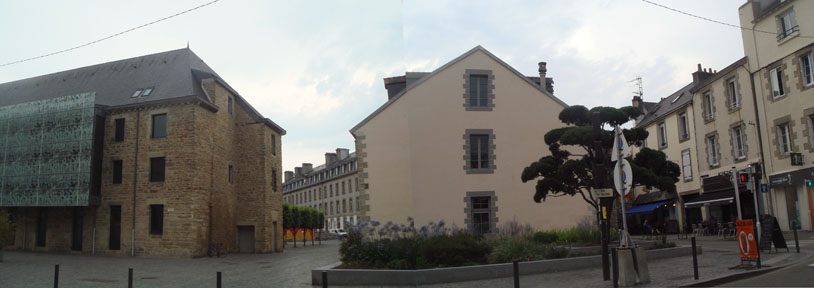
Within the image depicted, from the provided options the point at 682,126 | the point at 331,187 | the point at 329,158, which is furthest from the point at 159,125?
the point at 329,158

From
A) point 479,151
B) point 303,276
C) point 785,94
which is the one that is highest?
point 785,94

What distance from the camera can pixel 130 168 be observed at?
26.3 meters

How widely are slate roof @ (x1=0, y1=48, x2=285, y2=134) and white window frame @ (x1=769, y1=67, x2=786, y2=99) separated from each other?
2376 cm

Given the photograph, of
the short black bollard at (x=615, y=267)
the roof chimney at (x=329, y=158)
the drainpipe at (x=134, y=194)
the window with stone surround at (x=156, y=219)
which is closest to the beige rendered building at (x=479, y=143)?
the short black bollard at (x=615, y=267)

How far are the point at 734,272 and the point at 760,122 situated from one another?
52.4ft

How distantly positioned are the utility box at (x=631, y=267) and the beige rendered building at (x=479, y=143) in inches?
338

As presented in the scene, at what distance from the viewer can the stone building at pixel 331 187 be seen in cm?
5606

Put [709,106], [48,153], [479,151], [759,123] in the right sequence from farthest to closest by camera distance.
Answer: [709,106]
[48,153]
[759,123]
[479,151]

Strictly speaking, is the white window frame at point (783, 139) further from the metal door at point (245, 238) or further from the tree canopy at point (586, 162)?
the metal door at point (245, 238)

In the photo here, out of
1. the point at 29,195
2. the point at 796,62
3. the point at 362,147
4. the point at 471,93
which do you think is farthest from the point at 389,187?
the point at 29,195

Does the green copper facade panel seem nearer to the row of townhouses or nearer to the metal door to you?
the metal door

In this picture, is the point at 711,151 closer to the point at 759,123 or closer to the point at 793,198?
the point at 759,123

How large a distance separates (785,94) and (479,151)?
1238 centimetres

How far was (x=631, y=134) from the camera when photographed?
1606 centimetres
